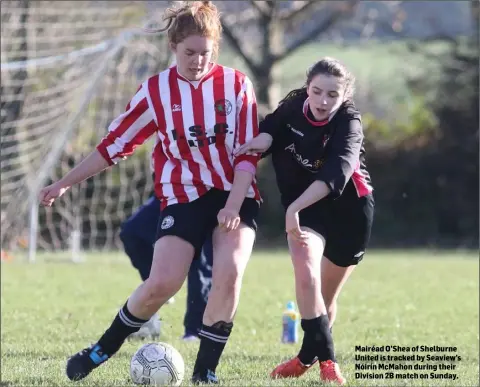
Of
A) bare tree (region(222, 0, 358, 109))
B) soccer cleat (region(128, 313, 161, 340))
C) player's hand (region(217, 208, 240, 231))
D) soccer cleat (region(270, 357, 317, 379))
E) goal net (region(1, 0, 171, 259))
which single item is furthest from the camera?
bare tree (region(222, 0, 358, 109))

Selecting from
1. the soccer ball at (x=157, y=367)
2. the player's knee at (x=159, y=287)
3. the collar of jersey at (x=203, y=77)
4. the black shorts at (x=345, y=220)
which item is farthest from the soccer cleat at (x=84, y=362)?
the collar of jersey at (x=203, y=77)

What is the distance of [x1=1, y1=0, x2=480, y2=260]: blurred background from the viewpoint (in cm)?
1372

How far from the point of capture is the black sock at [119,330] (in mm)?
5012

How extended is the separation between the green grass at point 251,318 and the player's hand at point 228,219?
79cm

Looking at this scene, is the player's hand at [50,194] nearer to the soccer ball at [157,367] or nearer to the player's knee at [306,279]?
the soccer ball at [157,367]

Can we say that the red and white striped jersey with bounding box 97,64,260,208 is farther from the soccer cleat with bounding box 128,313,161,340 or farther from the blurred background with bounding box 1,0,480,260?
the blurred background with bounding box 1,0,480,260

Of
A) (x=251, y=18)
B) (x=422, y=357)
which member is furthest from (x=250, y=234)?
(x=251, y=18)

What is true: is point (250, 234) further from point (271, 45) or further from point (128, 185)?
point (271, 45)

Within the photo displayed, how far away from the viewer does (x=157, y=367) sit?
4.95m

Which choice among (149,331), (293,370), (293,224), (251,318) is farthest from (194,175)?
(251,318)

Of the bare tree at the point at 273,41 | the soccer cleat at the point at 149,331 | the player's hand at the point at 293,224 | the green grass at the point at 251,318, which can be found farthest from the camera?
the bare tree at the point at 273,41

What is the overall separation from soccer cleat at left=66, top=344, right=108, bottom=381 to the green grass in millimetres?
51

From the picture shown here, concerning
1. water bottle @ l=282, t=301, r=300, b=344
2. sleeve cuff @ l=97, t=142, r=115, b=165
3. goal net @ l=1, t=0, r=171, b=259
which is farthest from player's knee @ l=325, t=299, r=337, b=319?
goal net @ l=1, t=0, r=171, b=259

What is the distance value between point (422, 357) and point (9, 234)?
1005 cm
